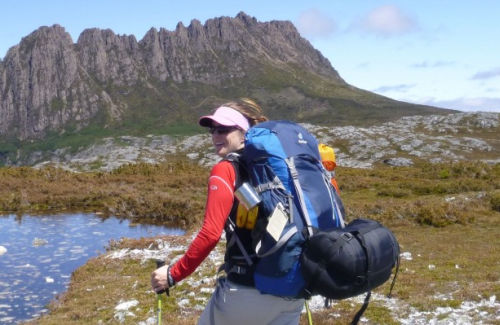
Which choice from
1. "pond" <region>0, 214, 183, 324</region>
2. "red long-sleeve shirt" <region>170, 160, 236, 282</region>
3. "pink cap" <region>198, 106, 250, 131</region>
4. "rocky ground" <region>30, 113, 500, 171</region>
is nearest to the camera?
"red long-sleeve shirt" <region>170, 160, 236, 282</region>

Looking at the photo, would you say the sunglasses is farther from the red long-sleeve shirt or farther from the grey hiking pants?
the grey hiking pants

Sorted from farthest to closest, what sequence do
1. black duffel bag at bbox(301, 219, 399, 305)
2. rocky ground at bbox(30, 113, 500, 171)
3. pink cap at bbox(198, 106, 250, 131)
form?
rocky ground at bbox(30, 113, 500, 171)
pink cap at bbox(198, 106, 250, 131)
black duffel bag at bbox(301, 219, 399, 305)

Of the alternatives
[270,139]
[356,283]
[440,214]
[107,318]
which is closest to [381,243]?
[356,283]

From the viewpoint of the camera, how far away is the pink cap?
4785 mm

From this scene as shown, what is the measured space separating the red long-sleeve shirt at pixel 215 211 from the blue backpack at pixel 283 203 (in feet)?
0.82

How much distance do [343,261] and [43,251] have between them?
66.2 ft

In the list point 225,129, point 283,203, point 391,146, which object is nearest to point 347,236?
point 283,203

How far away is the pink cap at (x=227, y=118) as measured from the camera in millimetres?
4785

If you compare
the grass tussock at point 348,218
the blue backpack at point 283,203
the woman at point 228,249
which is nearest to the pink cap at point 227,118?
the woman at point 228,249

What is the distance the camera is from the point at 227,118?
4832mm

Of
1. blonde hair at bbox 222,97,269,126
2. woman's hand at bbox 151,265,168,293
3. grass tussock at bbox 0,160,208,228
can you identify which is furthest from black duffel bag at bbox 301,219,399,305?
grass tussock at bbox 0,160,208,228

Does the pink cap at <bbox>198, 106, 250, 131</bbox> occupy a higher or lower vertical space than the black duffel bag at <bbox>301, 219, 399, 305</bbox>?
higher

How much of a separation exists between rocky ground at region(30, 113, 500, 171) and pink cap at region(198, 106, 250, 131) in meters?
78.5

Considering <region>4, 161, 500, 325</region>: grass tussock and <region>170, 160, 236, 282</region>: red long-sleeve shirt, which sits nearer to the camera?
<region>170, 160, 236, 282</region>: red long-sleeve shirt
